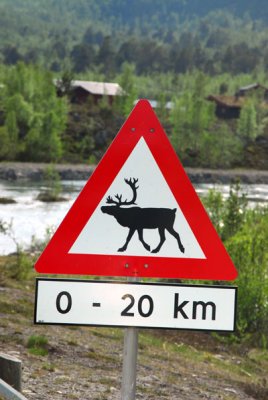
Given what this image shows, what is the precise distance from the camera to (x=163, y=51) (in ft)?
605

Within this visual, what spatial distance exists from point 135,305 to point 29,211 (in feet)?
119

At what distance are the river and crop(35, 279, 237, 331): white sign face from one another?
17.7 meters

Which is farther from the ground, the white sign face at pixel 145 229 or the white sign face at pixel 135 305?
the white sign face at pixel 145 229

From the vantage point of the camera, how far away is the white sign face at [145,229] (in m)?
3.34

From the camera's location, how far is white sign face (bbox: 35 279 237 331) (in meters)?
3.28

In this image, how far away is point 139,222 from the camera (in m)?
3.33

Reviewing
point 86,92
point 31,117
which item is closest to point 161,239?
point 31,117

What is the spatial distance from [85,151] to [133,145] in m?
78.7

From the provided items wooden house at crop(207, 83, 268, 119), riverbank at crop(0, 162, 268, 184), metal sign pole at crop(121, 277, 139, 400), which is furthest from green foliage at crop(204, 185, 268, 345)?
wooden house at crop(207, 83, 268, 119)

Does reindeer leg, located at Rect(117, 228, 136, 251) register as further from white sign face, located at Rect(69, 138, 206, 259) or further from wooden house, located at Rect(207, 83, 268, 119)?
wooden house, located at Rect(207, 83, 268, 119)

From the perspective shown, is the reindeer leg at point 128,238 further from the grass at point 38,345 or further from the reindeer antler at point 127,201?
the grass at point 38,345

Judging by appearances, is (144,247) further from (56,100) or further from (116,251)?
(56,100)

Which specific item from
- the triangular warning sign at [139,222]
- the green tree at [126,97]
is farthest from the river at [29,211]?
the green tree at [126,97]

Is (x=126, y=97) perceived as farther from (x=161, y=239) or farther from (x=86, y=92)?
(x=161, y=239)
